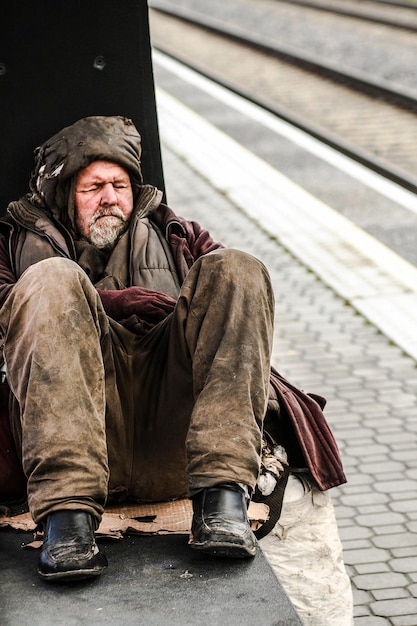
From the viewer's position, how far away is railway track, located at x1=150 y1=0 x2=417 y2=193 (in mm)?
13383

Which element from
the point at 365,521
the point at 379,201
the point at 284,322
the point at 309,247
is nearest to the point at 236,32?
the point at 379,201

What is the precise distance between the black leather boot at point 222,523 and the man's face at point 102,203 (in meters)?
1.28

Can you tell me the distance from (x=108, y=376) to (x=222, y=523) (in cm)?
67

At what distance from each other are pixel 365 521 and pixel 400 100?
37.6 feet

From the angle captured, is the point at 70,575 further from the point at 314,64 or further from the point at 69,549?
the point at 314,64

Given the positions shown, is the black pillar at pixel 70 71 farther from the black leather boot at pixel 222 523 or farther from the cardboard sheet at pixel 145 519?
the black leather boot at pixel 222 523

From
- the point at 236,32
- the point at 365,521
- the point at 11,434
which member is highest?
the point at 11,434

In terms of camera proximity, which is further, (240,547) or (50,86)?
(50,86)

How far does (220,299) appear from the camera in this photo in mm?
3191

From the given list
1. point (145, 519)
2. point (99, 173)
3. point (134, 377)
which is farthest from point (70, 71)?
point (145, 519)

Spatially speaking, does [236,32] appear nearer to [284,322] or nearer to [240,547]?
[284,322]

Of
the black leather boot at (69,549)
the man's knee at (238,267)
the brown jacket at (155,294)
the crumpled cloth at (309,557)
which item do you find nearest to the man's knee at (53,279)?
the brown jacket at (155,294)

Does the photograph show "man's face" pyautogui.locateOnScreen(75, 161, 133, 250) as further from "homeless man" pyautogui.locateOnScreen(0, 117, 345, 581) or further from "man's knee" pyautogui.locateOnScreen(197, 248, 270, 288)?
"man's knee" pyautogui.locateOnScreen(197, 248, 270, 288)

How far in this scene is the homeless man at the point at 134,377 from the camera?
9.70 ft
